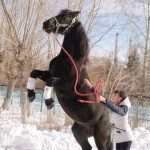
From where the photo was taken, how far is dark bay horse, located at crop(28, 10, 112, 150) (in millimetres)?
1960

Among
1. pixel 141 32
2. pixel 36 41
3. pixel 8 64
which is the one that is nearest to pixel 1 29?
pixel 8 64

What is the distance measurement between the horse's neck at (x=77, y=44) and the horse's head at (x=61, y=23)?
73mm

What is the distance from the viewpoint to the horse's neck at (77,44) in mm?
2053

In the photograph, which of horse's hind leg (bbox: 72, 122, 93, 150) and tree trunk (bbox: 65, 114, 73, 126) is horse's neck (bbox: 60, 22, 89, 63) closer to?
horse's hind leg (bbox: 72, 122, 93, 150)

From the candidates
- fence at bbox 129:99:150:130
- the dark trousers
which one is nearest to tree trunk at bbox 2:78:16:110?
fence at bbox 129:99:150:130

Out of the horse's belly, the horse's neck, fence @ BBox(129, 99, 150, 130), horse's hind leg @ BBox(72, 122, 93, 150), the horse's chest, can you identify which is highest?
the horse's neck

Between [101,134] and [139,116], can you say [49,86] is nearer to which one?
[101,134]

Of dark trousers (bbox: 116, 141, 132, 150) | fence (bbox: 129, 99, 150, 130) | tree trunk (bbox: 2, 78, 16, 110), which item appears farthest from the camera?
tree trunk (bbox: 2, 78, 16, 110)

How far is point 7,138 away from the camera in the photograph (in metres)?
4.55

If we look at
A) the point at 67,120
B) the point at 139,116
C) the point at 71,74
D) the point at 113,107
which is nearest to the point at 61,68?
the point at 71,74

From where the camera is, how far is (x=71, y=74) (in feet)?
6.49

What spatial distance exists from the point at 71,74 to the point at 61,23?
514 mm

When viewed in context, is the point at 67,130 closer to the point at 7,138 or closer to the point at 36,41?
the point at 7,138

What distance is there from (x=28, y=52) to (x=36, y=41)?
53 cm
